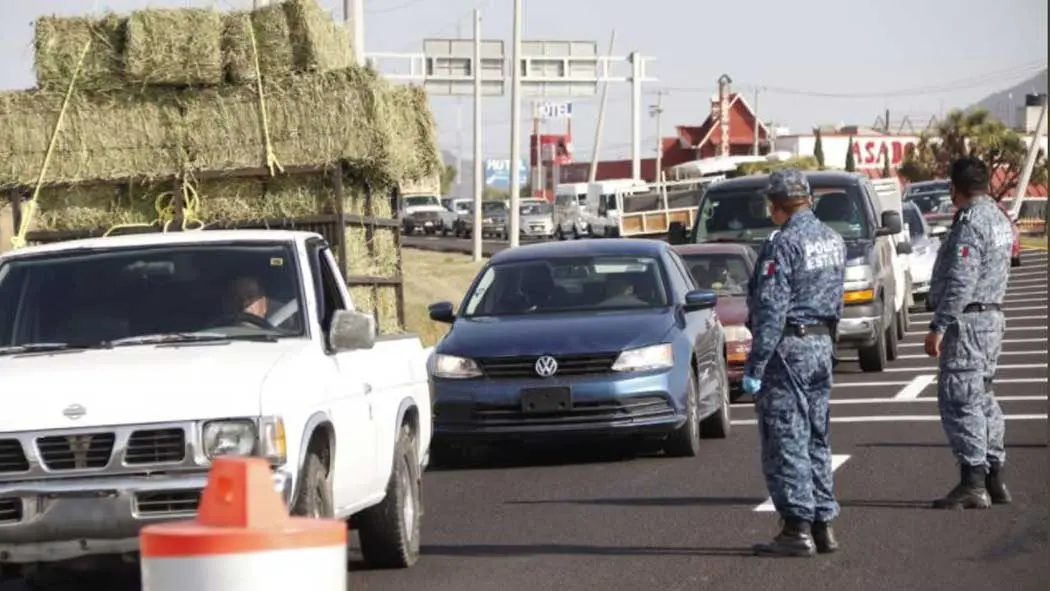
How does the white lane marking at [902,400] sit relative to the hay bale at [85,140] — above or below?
below

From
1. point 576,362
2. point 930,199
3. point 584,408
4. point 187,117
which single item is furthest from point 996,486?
point 930,199

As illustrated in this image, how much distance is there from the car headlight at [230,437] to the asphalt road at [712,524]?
5.71 feet

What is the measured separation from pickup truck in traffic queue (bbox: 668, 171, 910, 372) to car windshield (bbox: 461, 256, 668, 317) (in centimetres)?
595

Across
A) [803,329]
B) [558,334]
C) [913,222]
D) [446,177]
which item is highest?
[803,329]

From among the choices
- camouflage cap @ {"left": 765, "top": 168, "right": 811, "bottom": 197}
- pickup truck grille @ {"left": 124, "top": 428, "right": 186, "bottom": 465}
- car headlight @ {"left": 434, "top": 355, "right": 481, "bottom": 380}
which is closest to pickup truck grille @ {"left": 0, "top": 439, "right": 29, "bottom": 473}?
pickup truck grille @ {"left": 124, "top": 428, "right": 186, "bottom": 465}

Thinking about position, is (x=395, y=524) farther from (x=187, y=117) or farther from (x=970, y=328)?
(x=187, y=117)

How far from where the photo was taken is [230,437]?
8.49 metres

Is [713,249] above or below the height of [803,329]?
below

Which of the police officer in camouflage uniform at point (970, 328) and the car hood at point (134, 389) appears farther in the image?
the police officer in camouflage uniform at point (970, 328)

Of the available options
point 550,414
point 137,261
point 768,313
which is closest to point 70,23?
point 550,414

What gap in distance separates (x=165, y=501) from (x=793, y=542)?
11.7ft

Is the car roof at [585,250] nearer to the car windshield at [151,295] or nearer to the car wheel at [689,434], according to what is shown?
the car wheel at [689,434]

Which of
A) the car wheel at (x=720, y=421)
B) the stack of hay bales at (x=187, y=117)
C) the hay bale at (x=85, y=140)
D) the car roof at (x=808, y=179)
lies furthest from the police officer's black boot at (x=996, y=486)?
the car roof at (x=808, y=179)

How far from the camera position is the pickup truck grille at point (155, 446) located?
27.8ft
